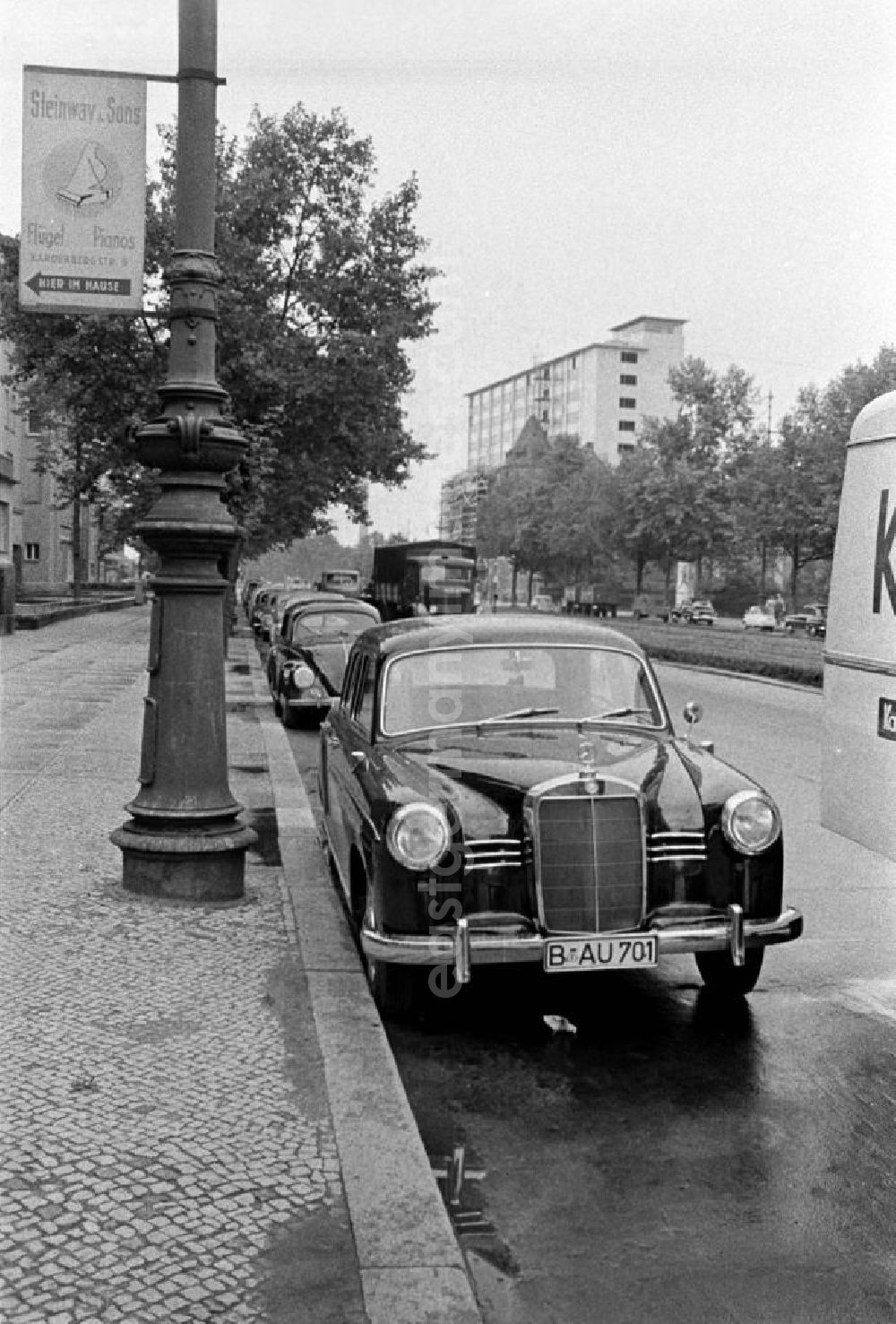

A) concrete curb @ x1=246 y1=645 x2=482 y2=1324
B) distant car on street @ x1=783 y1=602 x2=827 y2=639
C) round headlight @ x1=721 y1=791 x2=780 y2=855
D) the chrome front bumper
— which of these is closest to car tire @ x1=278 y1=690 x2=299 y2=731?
concrete curb @ x1=246 y1=645 x2=482 y2=1324

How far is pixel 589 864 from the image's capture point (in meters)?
5.14

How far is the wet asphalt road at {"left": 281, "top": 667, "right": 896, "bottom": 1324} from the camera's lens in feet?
11.1

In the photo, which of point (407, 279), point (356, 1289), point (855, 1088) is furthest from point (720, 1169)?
point (407, 279)

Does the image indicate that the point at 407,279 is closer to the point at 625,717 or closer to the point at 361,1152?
the point at 625,717

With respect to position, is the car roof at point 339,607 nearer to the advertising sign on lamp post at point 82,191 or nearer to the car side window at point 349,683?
the car side window at point 349,683

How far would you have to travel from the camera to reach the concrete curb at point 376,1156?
10.3 ft

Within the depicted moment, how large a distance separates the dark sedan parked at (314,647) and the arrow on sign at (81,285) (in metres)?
7.99

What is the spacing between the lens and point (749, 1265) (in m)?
3.46

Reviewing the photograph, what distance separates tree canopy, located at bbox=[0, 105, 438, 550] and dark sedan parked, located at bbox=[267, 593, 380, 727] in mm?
9422

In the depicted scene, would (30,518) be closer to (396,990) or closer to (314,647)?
(314,647)

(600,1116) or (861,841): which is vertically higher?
(861,841)

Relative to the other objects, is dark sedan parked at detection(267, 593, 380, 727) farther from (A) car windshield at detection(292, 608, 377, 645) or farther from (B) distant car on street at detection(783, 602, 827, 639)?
(B) distant car on street at detection(783, 602, 827, 639)

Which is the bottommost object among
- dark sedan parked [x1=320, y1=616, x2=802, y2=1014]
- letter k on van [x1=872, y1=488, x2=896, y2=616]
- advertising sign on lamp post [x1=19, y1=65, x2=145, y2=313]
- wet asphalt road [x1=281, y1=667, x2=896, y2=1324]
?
wet asphalt road [x1=281, y1=667, x2=896, y2=1324]

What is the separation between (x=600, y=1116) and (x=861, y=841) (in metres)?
2.51
